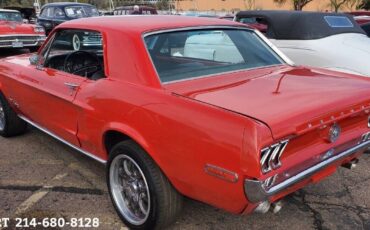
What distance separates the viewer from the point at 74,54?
A: 420 centimetres

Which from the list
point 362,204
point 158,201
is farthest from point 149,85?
point 362,204

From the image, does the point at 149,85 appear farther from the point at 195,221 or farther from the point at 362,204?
the point at 362,204

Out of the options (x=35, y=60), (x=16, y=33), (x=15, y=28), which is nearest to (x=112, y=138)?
(x=35, y=60)

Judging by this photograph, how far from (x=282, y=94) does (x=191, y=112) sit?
656 mm

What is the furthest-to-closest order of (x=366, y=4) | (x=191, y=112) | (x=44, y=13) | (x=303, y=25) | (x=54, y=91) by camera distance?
(x=366, y=4) → (x=44, y=13) → (x=303, y=25) → (x=54, y=91) → (x=191, y=112)

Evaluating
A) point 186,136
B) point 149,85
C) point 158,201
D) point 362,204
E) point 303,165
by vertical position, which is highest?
point 149,85

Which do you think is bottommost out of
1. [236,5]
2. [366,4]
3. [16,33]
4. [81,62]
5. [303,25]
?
[236,5]

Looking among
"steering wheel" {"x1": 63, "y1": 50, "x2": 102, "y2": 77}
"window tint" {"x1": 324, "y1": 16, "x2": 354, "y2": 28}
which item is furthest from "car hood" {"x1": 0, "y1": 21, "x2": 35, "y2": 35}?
"window tint" {"x1": 324, "y1": 16, "x2": 354, "y2": 28}

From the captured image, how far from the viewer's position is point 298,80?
3207 millimetres

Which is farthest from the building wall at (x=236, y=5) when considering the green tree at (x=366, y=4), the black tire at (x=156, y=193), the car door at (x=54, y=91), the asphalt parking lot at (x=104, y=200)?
the black tire at (x=156, y=193)

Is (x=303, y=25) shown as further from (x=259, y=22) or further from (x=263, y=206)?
(x=263, y=206)

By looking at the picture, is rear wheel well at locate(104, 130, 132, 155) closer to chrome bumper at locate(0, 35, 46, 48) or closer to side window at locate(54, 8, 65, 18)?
chrome bumper at locate(0, 35, 46, 48)

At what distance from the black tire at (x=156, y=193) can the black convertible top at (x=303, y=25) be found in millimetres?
3882

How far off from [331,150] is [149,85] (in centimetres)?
131
